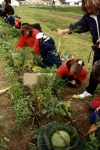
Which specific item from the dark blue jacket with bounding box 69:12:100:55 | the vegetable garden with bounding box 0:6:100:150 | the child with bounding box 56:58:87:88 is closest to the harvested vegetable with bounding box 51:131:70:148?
the vegetable garden with bounding box 0:6:100:150

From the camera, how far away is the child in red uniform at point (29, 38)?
23.6 ft

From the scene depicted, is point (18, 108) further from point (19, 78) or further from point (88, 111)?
point (19, 78)

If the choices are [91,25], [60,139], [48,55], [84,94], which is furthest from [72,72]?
[60,139]

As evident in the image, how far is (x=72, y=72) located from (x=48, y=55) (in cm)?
157

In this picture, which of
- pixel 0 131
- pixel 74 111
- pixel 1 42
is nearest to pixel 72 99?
pixel 74 111

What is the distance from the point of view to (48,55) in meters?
6.88

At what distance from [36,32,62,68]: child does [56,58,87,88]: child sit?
111 centimetres

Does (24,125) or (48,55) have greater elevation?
(48,55)

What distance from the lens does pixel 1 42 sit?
9.12 m

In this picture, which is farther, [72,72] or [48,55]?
[48,55]

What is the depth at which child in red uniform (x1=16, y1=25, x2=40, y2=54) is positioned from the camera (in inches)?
283

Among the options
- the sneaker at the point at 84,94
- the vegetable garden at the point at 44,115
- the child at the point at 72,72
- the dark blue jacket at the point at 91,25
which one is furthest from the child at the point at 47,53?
the dark blue jacket at the point at 91,25

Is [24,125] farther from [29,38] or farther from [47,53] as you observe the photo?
[29,38]

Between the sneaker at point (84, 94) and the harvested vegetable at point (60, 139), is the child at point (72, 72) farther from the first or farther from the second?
the harvested vegetable at point (60, 139)
